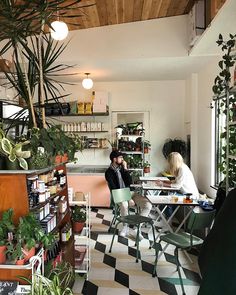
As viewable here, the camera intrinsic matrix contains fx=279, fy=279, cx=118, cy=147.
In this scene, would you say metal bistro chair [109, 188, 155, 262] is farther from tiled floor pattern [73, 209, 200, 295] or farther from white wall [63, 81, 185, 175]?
white wall [63, 81, 185, 175]

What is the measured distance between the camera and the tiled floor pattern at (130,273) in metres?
2.87

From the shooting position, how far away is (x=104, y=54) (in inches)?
188

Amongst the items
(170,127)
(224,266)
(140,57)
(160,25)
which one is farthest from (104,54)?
(224,266)

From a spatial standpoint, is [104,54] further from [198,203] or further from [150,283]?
[150,283]

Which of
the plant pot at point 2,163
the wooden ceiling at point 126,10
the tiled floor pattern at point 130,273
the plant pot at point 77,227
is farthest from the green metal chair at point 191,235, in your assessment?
the wooden ceiling at point 126,10

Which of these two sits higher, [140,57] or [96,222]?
[140,57]

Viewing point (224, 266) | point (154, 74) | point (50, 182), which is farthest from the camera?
point (154, 74)

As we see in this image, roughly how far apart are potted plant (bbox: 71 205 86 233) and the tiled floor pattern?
1.69 ft

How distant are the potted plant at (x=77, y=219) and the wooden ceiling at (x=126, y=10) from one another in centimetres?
267

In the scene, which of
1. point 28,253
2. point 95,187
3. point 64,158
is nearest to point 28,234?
point 28,253

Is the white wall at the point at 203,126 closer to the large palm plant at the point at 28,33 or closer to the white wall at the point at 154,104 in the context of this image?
the white wall at the point at 154,104

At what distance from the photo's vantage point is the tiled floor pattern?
2869 mm

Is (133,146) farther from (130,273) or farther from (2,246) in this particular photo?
(2,246)

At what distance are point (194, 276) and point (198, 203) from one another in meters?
0.94
